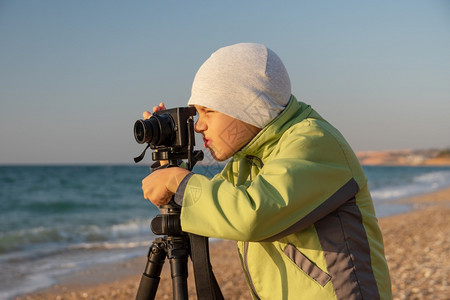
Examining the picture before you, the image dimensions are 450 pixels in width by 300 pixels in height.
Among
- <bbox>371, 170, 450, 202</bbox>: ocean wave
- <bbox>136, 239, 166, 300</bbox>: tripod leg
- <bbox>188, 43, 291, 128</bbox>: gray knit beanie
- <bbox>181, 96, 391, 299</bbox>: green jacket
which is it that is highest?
<bbox>188, 43, 291, 128</bbox>: gray knit beanie

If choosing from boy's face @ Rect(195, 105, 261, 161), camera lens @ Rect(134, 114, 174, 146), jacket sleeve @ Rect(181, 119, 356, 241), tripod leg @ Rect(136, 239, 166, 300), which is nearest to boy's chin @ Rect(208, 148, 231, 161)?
boy's face @ Rect(195, 105, 261, 161)

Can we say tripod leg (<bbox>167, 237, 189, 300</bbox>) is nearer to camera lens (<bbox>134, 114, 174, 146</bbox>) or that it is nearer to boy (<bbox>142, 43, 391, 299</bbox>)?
boy (<bbox>142, 43, 391, 299</bbox>)

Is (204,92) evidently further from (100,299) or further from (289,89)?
(100,299)

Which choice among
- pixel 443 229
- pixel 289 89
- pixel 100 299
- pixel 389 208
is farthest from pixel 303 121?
pixel 389 208

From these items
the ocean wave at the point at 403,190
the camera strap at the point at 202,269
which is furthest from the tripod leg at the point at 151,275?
the ocean wave at the point at 403,190

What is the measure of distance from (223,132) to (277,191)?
0.35 meters

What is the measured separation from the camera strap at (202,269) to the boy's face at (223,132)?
27cm

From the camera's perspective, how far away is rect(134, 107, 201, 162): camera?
1495 millimetres

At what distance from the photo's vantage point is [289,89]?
4.77 feet

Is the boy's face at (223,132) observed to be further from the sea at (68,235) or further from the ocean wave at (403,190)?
the ocean wave at (403,190)

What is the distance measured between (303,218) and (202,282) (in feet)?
1.31

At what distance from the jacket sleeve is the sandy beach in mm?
2706

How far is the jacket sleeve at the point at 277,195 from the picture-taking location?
3.87 ft

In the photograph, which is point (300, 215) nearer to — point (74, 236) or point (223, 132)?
point (223, 132)
